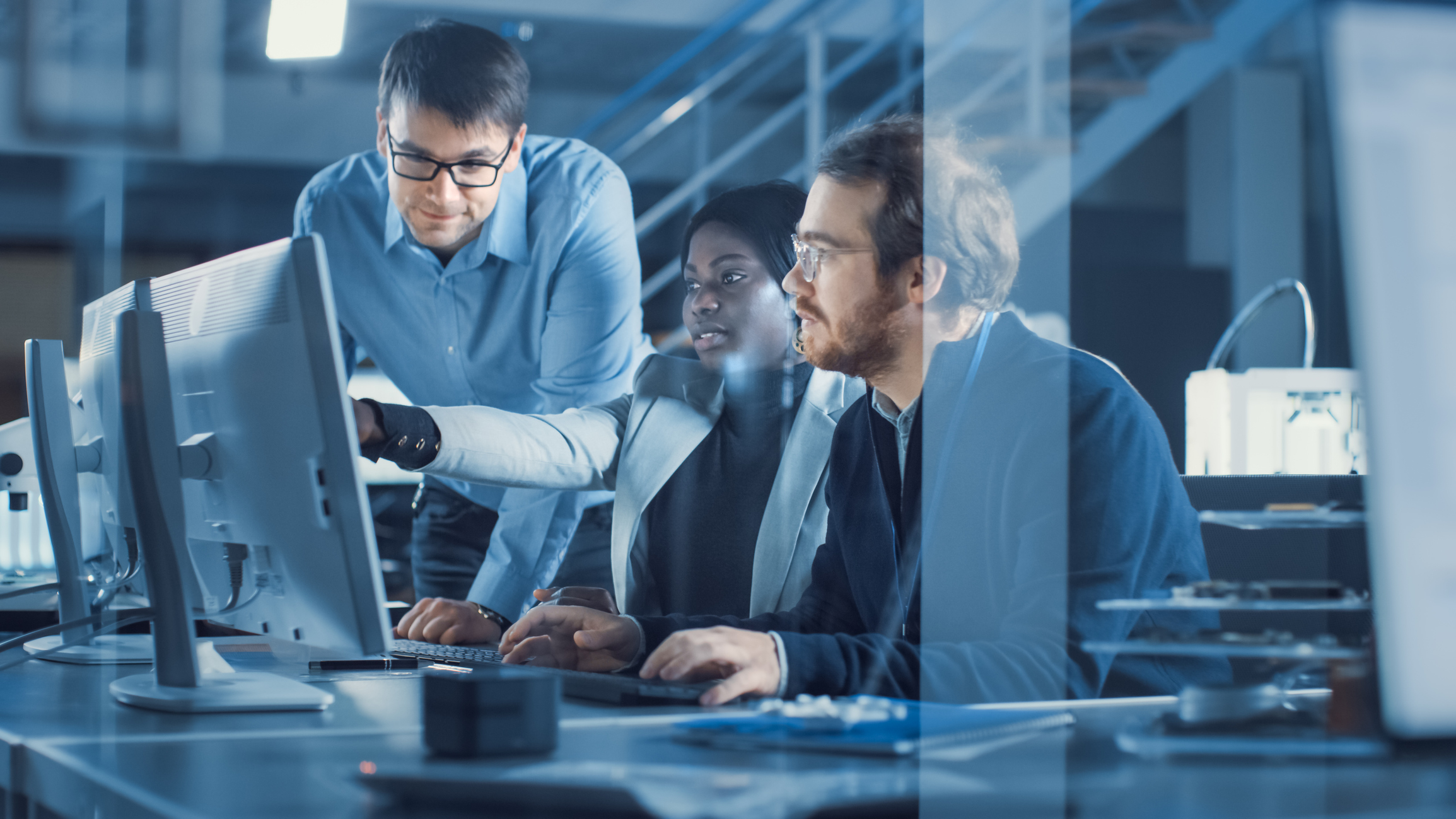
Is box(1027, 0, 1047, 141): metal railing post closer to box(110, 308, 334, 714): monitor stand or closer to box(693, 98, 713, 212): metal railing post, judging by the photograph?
box(110, 308, 334, 714): monitor stand

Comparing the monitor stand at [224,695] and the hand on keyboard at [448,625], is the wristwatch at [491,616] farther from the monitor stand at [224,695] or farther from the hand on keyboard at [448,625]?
the monitor stand at [224,695]

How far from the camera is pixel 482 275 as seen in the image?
91.1 inches

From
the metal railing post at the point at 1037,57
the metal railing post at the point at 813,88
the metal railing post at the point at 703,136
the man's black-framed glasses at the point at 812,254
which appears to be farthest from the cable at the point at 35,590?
the metal railing post at the point at 703,136

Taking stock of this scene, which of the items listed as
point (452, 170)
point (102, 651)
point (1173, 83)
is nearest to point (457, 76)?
point (452, 170)

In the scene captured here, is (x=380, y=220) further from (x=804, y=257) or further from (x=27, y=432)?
(x=804, y=257)

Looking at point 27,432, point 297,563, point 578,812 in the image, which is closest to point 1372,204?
point 578,812

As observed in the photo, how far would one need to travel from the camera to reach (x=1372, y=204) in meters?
0.61

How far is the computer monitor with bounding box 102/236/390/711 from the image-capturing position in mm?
982

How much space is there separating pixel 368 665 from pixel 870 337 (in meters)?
0.70

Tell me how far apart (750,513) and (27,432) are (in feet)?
3.26

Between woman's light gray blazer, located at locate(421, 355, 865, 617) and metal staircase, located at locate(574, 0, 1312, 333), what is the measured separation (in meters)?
0.73

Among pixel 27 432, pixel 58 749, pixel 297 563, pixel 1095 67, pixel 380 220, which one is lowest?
pixel 58 749

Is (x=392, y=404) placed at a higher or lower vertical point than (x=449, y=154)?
lower

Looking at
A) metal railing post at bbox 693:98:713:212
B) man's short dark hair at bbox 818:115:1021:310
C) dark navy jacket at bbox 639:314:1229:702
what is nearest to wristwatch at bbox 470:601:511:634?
dark navy jacket at bbox 639:314:1229:702
